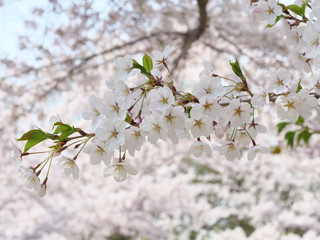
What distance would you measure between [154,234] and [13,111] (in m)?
3.14

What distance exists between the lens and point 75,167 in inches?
36.5

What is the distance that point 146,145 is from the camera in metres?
5.45

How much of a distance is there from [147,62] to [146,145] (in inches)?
181

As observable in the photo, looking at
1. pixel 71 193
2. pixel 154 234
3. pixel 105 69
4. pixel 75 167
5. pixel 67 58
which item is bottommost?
pixel 75 167

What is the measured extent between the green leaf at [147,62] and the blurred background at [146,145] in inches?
89.6

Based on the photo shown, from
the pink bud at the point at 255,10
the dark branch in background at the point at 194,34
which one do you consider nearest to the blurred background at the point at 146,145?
the dark branch in background at the point at 194,34

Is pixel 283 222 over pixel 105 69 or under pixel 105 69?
under

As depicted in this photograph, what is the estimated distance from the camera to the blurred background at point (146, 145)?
396 centimetres

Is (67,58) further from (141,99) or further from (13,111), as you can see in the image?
(141,99)

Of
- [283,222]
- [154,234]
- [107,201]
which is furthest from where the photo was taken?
[283,222]

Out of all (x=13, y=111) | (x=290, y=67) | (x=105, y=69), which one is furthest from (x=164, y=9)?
(x=13, y=111)

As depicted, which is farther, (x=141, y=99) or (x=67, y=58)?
(x=67, y=58)

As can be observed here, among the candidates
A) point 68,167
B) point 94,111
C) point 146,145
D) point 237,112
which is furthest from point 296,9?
point 146,145

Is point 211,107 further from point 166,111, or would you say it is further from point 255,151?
point 255,151
